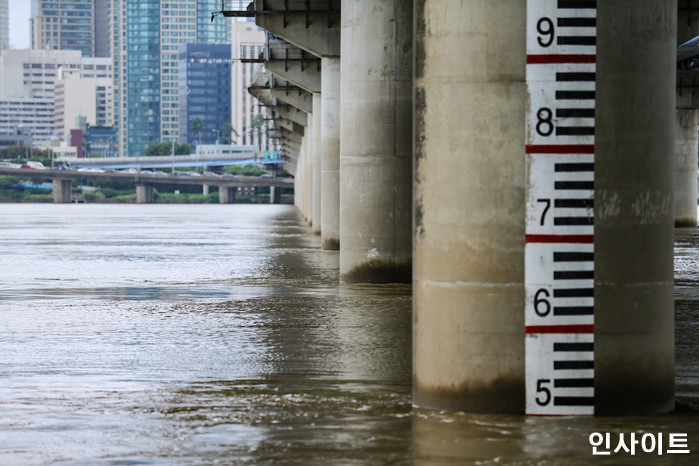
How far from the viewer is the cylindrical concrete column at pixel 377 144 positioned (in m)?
26.6

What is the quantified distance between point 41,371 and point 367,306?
28.5ft

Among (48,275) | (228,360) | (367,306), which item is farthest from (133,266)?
(228,360)

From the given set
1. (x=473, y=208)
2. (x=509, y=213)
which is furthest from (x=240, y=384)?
(x=509, y=213)

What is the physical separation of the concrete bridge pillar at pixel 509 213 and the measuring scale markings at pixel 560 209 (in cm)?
Result: 9

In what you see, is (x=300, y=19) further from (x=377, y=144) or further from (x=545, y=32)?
(x=545, y=32)

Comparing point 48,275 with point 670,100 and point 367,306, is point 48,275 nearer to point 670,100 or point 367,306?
point 367,306

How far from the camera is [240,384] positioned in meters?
12.9

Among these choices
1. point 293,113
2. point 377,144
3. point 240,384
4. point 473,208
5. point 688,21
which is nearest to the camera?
point 473,208

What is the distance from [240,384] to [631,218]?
4.37 meters

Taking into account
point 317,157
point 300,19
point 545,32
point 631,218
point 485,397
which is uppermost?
point 300,19

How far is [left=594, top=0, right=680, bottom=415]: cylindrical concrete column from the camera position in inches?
418

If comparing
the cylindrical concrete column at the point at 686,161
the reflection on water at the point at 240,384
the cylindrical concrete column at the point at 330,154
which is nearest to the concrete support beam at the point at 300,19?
the cylindrical concrete column at the point at 330,154

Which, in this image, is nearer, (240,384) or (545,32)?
(545,32)

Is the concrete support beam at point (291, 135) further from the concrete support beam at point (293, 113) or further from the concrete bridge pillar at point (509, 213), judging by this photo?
the concrete bridge pillar at point (509, 213)
